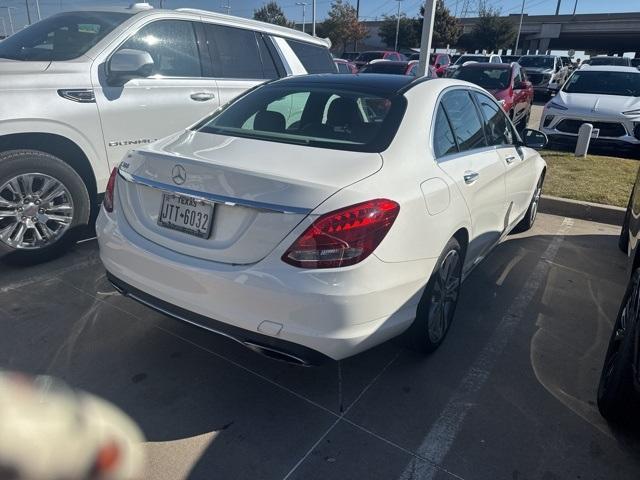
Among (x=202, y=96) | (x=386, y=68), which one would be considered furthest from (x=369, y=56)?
(x=202, y=96)

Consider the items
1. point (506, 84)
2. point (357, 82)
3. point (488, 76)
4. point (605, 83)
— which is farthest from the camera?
point (488, 76)

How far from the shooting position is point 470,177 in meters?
3.20

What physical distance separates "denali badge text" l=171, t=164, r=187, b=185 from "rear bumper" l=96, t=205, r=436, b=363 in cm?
34

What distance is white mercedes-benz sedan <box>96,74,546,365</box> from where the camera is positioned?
2246mm

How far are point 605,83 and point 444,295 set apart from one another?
381 inches

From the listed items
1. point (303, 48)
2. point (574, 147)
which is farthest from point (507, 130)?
point (574, 147)

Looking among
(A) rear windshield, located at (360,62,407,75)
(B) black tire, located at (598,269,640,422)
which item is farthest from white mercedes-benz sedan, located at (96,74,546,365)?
(A) rear windshield, located at (360,62,407,75)

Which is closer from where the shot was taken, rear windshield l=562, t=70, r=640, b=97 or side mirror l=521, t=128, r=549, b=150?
side mirror l=521, t=128, r=549, b=150

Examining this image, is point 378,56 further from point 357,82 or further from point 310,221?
point 310,221

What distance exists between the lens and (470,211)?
3.19 metres

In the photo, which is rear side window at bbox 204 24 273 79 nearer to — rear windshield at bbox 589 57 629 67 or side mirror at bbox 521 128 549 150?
side mirror at bbox 521 128 549 150

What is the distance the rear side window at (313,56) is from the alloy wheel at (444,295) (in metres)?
3.75

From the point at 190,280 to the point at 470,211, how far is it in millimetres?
1737

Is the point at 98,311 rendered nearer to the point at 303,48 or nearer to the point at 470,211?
the point at 470,211
